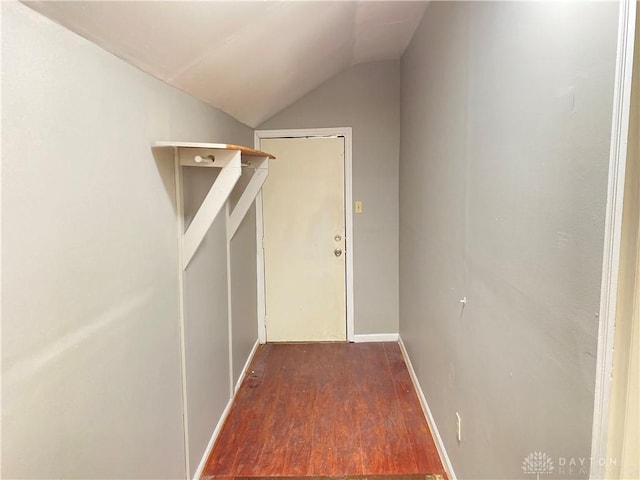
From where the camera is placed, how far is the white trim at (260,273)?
12.2 ft

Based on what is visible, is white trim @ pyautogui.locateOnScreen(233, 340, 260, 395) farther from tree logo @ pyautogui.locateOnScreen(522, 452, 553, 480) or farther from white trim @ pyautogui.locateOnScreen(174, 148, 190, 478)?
tree logo @ pyautogui.locateOnScreen(522, 452, 553, 480)

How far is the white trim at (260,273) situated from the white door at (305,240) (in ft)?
0.13

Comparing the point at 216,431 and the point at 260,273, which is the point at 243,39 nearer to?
the point at 216,431

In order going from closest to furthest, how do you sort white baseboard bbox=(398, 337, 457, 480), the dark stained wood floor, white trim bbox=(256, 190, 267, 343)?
white baseboard bbox=(398, 337, 457, 480) < the dark stained wood floor < white trim bbox=(256, 190, 267, 343)

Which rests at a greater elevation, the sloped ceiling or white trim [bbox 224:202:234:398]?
the sloped ceiling

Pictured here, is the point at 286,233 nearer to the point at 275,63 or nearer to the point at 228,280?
the point at 228,280

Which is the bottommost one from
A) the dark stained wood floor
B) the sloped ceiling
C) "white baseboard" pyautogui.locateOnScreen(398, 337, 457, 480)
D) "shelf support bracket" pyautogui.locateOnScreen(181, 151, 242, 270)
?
the dark stained wood floor

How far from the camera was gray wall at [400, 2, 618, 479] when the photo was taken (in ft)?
2.82

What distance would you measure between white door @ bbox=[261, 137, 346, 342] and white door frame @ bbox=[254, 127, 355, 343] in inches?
1.5

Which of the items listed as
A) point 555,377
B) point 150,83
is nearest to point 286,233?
point 150,83

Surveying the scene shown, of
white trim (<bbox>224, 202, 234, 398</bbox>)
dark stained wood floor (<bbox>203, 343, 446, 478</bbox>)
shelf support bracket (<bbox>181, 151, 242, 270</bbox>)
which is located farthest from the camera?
white trim (<bbox>224, 202, 234, 398</bbox>)

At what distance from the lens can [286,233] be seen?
374cm

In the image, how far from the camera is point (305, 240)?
12.3 ft

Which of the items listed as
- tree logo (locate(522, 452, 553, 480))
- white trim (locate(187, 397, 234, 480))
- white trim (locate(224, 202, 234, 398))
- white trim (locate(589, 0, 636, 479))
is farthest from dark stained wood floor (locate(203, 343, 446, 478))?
white trim (locate(589, 0, 636, 479))
